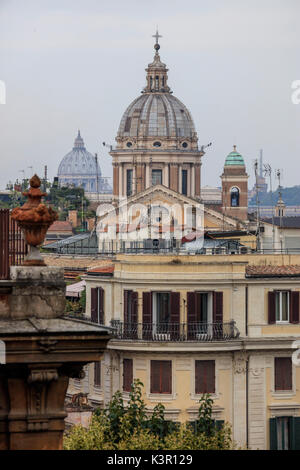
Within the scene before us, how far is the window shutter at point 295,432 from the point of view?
61250mm

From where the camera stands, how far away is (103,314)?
65250mm

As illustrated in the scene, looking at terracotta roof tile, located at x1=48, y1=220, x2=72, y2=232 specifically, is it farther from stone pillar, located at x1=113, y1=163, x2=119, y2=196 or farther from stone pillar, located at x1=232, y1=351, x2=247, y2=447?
stone pillar, located at x1=232, y1=351, x2=247, y2=447

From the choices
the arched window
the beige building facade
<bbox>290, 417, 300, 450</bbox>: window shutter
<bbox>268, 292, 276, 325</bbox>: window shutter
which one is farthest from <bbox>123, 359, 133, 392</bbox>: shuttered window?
the arched window

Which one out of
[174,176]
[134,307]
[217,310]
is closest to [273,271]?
[217,310]

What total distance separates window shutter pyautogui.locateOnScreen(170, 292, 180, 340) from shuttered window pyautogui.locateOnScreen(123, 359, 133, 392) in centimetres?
168

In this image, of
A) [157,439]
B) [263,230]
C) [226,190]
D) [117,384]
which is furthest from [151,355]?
[226,190]

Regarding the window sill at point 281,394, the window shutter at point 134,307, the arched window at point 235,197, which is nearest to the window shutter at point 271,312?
the window sill at point 281,394

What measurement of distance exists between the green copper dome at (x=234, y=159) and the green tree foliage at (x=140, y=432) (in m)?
127

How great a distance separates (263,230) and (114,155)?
104 m

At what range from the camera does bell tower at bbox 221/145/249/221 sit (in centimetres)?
17750

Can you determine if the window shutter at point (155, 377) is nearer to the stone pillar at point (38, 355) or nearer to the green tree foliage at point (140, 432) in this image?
the green tree foliage at point (140, 432)

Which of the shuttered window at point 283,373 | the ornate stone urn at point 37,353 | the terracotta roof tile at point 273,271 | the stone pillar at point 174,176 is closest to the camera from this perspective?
the ornate stone urn at point 37,353

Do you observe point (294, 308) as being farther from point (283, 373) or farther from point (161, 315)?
point (161, 315)
